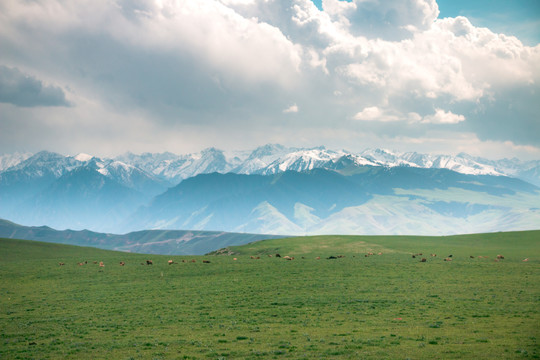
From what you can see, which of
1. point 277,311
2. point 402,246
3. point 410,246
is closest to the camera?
point 277,311

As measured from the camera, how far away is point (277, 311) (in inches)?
1742

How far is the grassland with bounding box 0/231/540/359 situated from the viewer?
30.7 metres

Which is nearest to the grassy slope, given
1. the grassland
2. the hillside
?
the hillside

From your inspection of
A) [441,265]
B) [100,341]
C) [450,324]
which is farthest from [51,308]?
[441,265]

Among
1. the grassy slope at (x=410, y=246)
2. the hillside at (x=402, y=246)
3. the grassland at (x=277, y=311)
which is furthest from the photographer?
the grassy slope at (x=410, y=246)

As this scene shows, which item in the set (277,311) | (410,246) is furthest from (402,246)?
(277,311)

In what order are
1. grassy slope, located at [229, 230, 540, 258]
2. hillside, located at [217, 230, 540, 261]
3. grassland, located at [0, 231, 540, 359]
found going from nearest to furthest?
grassland, located at [0, 231, 540, 359] → hillside, located at [217, 230, 540, 261] → grassy slope, located at [229, 230, 540, 258]

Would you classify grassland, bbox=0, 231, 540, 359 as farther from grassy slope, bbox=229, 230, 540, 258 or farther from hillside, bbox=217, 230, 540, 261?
grassy slope, bbox=229, 230, 540, 258

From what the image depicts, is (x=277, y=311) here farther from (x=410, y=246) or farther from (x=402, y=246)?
(x=410, y=246)

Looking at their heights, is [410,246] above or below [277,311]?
above

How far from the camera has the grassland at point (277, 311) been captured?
101 ft

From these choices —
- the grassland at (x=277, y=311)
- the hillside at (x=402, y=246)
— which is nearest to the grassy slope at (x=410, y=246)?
the hillside at (x=402, y=246)

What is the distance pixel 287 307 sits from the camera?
4603 centimetres

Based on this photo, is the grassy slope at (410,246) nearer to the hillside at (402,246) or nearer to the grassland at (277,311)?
the hillside at (402,246)
